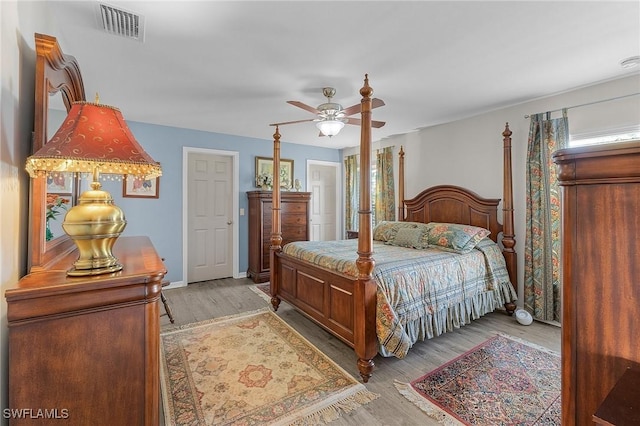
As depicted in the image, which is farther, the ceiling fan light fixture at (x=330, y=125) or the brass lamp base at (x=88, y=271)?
the ceiling fan light fixture at (x=330, y=125)

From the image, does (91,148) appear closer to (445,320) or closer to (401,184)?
(445,320)

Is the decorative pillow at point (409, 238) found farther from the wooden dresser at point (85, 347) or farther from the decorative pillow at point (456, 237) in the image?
the wooden dresser at point (85, 347)

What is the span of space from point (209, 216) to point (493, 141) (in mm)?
4260

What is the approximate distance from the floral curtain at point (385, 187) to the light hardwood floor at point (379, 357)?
6.94 feet

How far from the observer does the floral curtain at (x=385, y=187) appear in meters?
4.70

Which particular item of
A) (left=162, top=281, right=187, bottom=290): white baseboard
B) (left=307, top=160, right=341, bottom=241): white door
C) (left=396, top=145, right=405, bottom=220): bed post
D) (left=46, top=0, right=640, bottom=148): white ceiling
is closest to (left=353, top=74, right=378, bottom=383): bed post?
(left=46, top=0, right=640, bottom=148): white ceiling

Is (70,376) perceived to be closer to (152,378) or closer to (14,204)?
(152,378)

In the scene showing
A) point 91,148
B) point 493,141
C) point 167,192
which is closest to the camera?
point 91,148

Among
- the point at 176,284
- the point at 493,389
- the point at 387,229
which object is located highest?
the point at 387,229

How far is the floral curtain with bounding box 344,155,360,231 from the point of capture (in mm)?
5535

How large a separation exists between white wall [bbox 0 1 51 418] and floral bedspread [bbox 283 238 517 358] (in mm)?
1866

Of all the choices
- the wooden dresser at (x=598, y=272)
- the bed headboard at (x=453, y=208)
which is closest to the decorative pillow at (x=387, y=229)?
the bed headboard at (x=453, y=208)

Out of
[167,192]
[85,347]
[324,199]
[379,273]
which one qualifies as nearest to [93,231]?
[85,347]

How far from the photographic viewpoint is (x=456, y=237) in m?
3.03
